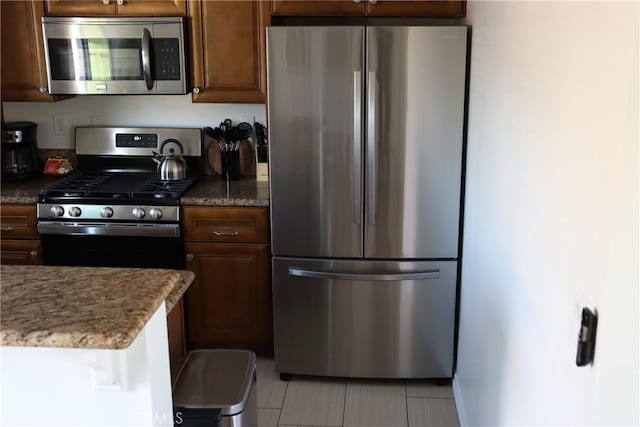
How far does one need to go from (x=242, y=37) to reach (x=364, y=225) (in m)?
1.09

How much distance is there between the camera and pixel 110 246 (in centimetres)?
323

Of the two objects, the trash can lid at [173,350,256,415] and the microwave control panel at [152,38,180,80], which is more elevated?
the microwave control panel at [152,38,180,80]

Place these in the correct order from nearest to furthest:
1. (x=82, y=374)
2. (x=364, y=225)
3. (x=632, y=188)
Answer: (x=632, y=188)
(x=82, y=374)
(x=364, y=225)

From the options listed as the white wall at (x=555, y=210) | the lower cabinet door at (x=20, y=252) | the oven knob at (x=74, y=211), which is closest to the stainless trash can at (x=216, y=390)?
the white wall at (x=555, y=210)

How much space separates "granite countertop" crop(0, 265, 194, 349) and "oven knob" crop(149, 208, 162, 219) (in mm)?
1657

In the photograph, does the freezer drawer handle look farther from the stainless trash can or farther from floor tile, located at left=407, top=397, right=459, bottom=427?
the stainless trash can

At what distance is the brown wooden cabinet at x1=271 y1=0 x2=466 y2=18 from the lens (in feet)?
9.73

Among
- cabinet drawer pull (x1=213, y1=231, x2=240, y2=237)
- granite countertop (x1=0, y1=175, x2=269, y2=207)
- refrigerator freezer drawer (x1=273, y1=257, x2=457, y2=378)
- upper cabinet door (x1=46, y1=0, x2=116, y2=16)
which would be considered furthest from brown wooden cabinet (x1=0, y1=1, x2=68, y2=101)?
refrigerator freezer drawer (x1=273, y1=257, x2=457, y2=378)

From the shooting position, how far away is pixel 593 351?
1.23 metres

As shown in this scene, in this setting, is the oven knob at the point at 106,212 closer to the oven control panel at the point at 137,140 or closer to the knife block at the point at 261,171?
the oven control panel at the point at 137,140

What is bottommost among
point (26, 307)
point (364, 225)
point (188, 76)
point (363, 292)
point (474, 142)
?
point (363, 292)

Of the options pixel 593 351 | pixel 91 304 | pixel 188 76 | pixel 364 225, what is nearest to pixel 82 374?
pixel 91 304

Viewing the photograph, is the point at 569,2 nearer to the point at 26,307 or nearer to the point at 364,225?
the point at 26,307

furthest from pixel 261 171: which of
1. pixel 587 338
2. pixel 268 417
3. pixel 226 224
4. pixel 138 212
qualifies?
pixel 587 338
